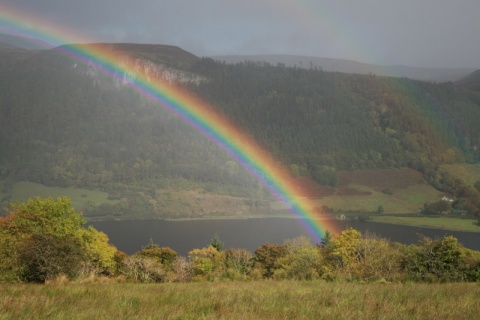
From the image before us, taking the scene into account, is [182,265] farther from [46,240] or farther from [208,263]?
[46,240]

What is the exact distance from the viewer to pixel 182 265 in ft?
207

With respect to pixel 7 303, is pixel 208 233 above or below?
below

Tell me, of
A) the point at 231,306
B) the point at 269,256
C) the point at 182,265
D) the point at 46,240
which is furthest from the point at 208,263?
the point at 231,306

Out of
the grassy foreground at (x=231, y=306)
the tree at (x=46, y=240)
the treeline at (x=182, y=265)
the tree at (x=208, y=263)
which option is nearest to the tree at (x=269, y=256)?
the treeline at (x=182, y=265)

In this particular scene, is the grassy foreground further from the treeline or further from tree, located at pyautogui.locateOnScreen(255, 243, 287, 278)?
tree, located at pyautogui.locateOnScreen(255, 243, 287, 278)

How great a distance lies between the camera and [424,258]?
29719 mm

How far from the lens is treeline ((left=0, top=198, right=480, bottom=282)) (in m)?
22.1

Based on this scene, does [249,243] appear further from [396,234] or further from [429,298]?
[429,298]

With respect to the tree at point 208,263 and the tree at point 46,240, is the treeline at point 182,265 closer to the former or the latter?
the tree at point 46,240

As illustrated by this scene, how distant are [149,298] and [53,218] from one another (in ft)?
135

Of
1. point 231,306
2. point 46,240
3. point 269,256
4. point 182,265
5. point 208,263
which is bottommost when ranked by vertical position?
point 208,263

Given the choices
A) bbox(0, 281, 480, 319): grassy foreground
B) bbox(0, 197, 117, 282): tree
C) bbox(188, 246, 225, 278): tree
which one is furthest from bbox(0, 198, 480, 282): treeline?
bbox(0, 281, 480, 319): grassy foreground

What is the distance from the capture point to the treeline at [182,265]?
22087 mm

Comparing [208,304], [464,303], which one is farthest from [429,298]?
[208,304]
